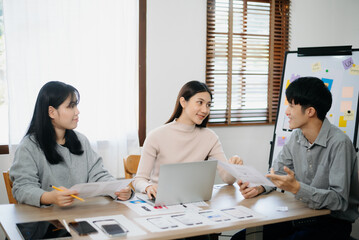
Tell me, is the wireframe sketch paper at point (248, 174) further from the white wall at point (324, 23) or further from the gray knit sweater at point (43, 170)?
the white wall at point (324, 23)

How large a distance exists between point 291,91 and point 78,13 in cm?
193

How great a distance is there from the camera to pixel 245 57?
13.1 ft

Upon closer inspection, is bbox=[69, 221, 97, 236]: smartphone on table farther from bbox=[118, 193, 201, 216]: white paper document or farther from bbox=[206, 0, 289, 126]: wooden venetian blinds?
bbox=[206, 0, 289, 126]: wooden venetian blinds

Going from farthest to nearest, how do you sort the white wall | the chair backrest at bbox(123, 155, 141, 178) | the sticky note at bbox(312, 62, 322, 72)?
the white wall < the sticky note at bbox(312, 62, 322, 72) < the chair backrest at bbox(123, 155, 141, 178)

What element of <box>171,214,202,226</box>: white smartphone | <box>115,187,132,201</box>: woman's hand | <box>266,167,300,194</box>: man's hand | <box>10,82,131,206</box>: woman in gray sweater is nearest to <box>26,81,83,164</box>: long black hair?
<box>10,82,131,206</box>: woman in gray sweater

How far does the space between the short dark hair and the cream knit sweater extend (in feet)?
2.10

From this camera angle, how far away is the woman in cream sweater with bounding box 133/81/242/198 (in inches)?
94.6

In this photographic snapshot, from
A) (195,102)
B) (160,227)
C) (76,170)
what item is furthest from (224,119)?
(160,227)

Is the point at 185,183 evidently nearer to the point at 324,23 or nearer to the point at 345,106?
the point at 345,106

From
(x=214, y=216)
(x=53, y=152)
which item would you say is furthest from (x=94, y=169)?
(x=214, y=216)

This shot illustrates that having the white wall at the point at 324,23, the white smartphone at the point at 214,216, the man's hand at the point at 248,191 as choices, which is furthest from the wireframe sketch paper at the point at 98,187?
the white wall at the point at 324,23

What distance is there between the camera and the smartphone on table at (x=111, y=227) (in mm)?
1515

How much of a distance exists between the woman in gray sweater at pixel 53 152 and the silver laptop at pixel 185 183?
0.81 feet

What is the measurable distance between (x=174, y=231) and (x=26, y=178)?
2.72ft
